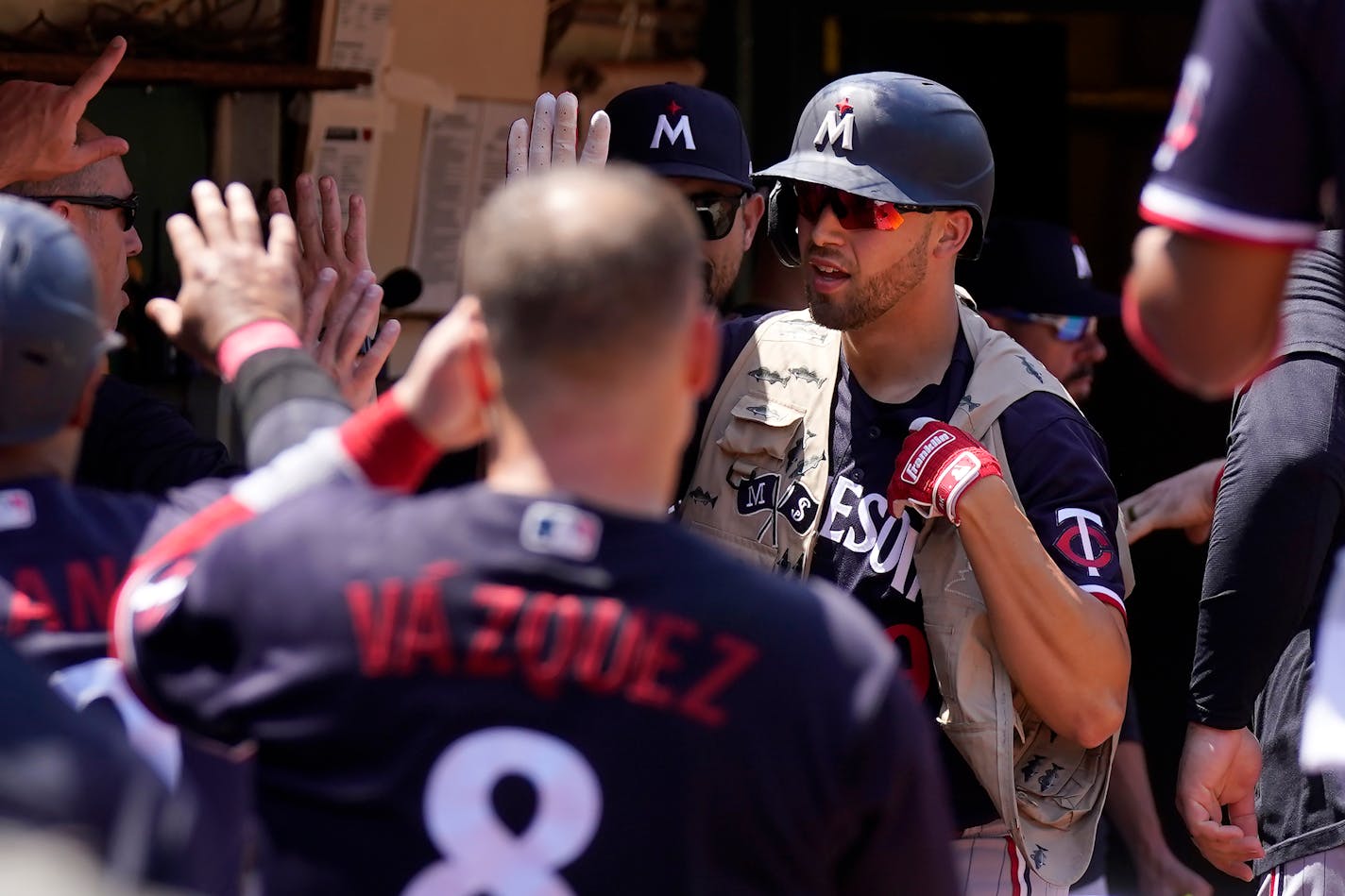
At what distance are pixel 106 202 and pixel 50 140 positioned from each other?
15 centimetres

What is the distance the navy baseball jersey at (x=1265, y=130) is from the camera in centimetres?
172

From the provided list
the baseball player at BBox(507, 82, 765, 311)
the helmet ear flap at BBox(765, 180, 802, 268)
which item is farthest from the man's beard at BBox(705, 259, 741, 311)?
the helmet ear flap at BBox(765, 180, 802, 268)

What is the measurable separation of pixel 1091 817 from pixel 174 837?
5.86 ft

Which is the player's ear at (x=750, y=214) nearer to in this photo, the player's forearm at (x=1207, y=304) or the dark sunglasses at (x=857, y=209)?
the dark sunglasses at (x=857, y=209)

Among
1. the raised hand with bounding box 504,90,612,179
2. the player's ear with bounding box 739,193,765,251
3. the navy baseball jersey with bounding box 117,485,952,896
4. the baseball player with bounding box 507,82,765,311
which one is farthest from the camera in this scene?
the player's ear with bounding box 739,193,765,251

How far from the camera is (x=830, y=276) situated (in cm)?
307

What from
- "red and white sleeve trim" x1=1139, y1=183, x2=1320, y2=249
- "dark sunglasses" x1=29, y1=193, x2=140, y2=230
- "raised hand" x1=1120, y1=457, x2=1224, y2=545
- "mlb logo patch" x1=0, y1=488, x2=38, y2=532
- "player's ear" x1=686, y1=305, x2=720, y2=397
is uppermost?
"red and white sleeve trim" x1=1139, y1=183, x2=1320, y2=249

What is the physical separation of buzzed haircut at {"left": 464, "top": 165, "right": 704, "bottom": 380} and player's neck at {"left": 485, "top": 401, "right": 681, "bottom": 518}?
0.14 feet

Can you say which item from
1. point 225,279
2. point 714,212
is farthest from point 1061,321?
point 225,279

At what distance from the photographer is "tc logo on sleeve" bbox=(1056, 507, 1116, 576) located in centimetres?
281

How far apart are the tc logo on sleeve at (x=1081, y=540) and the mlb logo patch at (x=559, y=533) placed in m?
1.43

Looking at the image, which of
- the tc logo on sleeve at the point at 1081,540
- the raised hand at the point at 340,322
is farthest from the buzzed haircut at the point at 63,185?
the tc logo on sleeve at the point at 1081,540

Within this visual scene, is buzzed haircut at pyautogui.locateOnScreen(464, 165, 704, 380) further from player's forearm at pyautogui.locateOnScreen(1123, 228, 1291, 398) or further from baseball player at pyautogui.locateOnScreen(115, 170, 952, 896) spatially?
player's forearm at pyautogui.locateOnScreen(1123, 228, 1291, 398)

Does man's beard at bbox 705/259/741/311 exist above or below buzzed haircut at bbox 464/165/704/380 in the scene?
below
